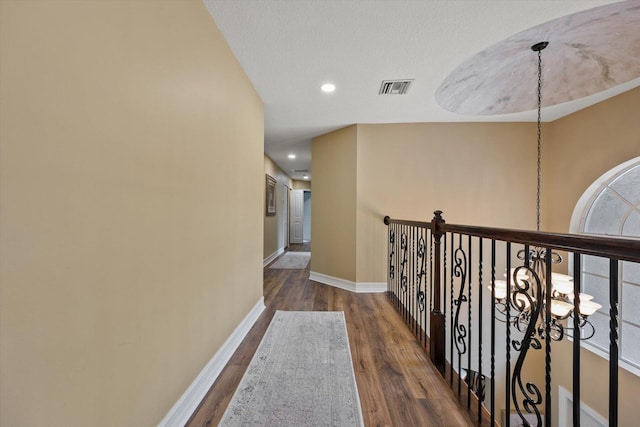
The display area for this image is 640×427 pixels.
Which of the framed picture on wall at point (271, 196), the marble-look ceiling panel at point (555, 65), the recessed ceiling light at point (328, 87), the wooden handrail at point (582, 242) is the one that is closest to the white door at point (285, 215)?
the framed picture on wall at point (271, 196)

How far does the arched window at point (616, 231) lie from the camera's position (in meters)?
2.68

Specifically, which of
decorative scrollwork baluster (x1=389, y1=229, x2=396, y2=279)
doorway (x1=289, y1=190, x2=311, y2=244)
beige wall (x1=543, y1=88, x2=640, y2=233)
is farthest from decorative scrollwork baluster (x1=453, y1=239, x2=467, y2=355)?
doorway (x1=289, y1=190, x2=311, y2=244)

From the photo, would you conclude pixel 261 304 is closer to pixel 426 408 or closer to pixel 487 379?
pixel 426 408

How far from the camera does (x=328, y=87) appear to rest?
8.38 feet

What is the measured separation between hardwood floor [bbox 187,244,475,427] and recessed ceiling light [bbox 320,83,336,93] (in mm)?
2310

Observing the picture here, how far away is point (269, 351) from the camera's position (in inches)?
77.0

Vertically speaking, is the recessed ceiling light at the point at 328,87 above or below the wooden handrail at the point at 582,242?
above

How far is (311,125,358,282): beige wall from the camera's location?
12.1 feet

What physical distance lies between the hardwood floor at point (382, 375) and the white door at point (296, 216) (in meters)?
5.87

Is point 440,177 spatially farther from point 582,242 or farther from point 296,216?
point 296,216

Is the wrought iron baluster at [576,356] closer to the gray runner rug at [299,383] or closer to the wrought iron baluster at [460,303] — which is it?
the wrought iron baluster at [460,303]

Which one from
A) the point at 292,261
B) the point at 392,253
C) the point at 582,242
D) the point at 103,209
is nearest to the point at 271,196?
the point at 292,261

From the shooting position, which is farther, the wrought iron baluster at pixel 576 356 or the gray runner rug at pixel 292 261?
the gray runner rug at pixel 292 261

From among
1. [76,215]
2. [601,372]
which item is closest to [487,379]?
[601,372]
